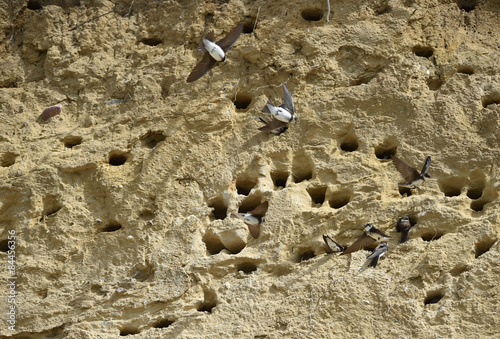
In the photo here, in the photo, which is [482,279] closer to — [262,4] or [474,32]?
[474,32]

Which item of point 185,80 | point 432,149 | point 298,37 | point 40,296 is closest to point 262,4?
point 298,37

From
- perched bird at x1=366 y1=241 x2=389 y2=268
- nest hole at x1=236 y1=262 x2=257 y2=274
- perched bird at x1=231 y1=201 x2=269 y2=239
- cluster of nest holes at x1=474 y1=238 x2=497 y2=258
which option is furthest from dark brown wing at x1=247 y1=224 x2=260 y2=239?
cluster of nest holes at x1=474 y1=238 x2=497 y2=258

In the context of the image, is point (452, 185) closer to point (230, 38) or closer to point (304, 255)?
point (304, 255)

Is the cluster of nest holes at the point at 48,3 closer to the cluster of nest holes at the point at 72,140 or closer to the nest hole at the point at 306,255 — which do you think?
the cluster of nest holes at the point at 72,140

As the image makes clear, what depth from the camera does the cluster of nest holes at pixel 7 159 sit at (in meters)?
4.34

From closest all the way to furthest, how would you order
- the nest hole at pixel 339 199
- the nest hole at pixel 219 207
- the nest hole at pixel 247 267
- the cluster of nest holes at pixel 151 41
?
the nest hole at pixel 247 267 < the nest hole at pixel 339 199 < the nest hole at pixel 219 207 < the cluster of nest holes at pixel 151 41

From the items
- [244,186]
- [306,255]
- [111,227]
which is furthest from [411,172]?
[111,227]

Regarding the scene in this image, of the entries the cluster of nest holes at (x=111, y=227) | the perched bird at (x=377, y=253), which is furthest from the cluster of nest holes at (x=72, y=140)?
the perched bird at (x=377, y=253)

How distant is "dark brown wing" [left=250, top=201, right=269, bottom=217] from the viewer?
3.68 m

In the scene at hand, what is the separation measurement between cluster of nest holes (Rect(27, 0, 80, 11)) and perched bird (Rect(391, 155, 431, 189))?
230 centimetres

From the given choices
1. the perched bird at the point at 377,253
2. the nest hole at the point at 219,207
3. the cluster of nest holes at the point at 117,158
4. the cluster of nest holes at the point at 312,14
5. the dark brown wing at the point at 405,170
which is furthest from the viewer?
the cluster of nest holes at the point at 312,14

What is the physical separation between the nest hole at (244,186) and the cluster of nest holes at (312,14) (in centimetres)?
109

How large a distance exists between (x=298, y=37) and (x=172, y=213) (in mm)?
1236

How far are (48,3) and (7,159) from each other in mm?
1106
